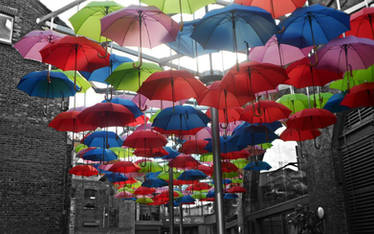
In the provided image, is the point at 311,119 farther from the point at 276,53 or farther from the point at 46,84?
the point at 46,84

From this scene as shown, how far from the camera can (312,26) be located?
5.15 m

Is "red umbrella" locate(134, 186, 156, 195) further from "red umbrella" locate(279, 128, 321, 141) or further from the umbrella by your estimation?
the umbrella

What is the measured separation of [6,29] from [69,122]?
569 cm

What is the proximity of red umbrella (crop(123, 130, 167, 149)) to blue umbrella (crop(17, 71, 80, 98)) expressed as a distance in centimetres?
153

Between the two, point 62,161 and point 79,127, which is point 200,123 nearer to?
point 79,127

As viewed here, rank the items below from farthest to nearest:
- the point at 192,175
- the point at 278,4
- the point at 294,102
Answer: the point at 192,175 < the point at 294,102 < the point at 278,4

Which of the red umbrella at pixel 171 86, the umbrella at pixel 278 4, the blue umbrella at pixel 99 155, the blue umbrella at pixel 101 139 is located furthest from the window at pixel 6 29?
the umbrella at pixel 278 4

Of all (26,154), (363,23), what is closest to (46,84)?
(26,154)

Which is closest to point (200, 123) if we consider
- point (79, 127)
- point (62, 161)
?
point (79, 127)

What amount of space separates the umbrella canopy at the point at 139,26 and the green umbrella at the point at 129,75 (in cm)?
82

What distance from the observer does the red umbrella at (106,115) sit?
21.0ft

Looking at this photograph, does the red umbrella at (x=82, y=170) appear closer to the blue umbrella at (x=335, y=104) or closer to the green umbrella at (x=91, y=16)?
the green umbrella at (x=91, y=16)

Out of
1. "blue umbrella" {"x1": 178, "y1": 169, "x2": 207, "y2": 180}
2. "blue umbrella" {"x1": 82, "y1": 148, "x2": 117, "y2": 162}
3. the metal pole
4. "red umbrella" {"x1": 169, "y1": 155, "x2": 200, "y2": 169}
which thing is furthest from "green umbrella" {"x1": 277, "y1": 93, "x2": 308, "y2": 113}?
"blue umbrella" {"x1": 178, "y1": 169, "x2": 207, "y2": 180}

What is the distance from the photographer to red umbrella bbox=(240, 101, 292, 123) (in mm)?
6500
